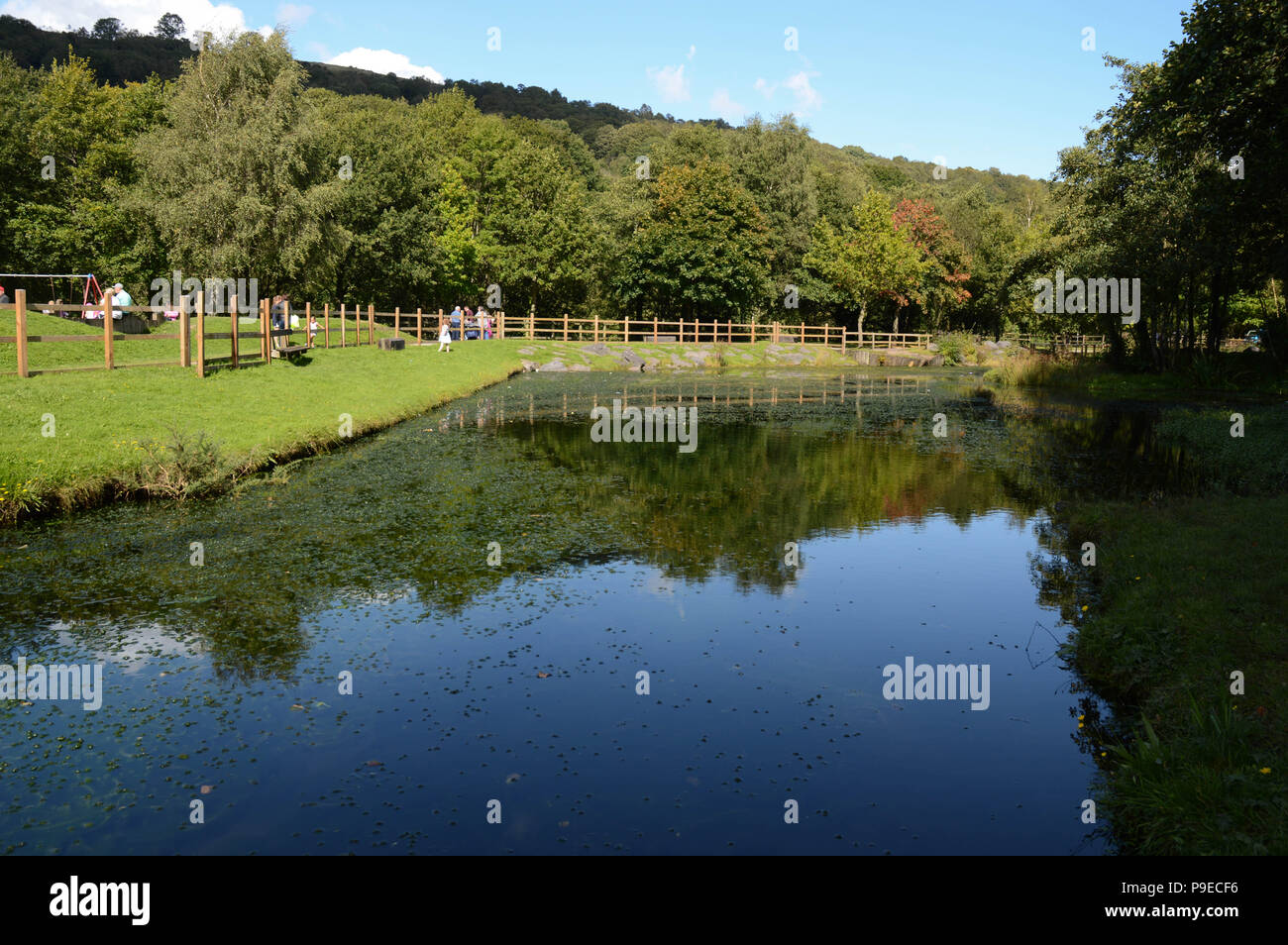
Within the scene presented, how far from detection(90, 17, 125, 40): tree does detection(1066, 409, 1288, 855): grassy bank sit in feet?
660

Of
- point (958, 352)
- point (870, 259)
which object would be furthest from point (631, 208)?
point (958, 352)

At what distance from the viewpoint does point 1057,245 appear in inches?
1858

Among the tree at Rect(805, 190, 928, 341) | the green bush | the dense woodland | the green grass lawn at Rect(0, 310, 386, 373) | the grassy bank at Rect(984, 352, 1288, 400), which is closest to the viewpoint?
the green grass lawn at Rect(0, 310, 386, 373)

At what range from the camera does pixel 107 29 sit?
585 feet

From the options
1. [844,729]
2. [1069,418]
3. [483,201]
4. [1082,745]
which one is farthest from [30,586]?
[483,201]

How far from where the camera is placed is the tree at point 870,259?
3063 inches

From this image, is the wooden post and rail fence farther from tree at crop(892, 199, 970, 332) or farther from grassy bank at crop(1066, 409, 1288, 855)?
grassy bank at crop(1066, 409, 1288, 855)

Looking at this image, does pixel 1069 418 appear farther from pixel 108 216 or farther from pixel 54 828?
pixel 108 216
